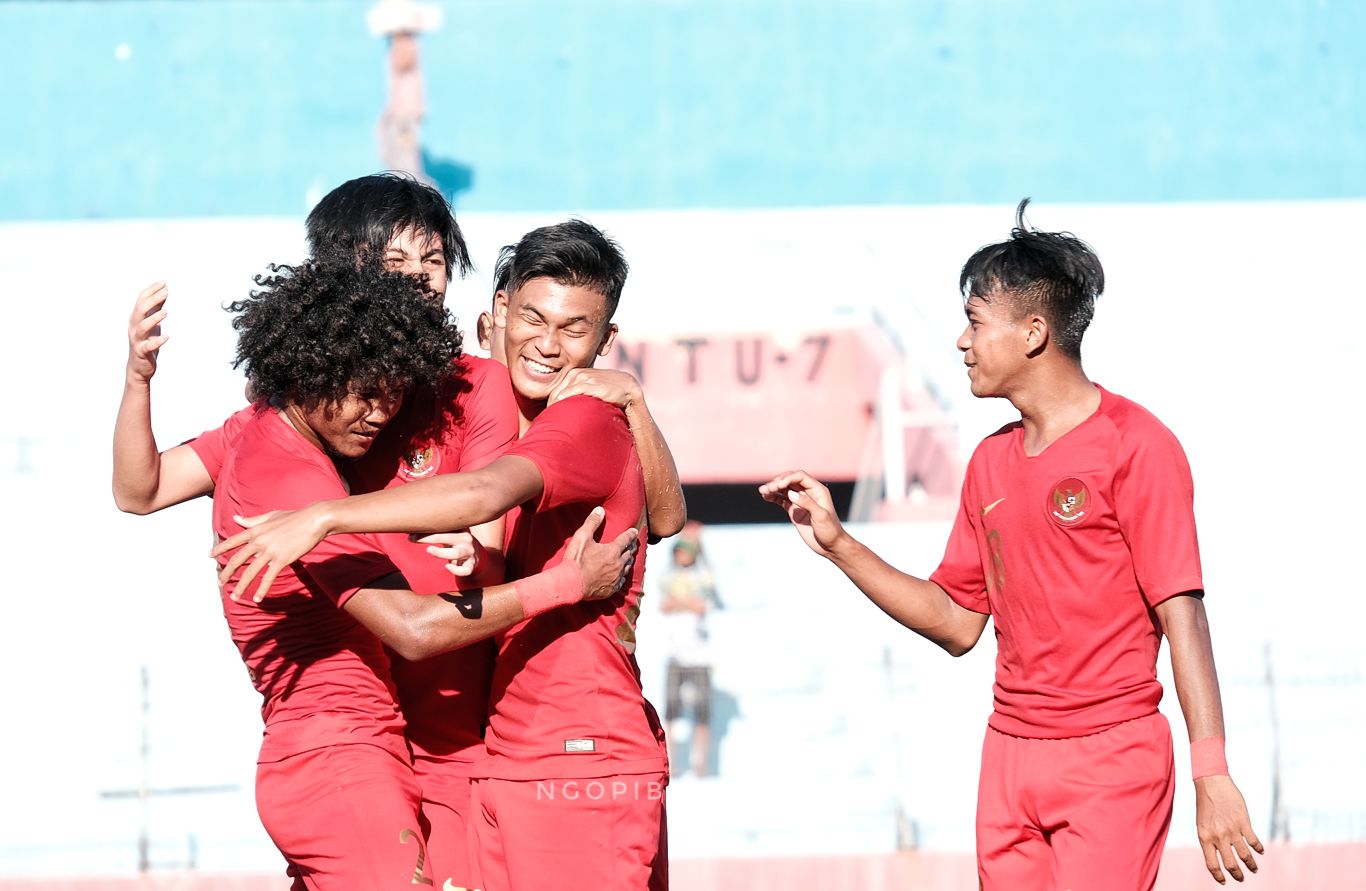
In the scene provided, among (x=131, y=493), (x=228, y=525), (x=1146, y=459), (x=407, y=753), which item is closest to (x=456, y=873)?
(x=407, y=753)

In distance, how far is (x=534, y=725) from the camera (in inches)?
127

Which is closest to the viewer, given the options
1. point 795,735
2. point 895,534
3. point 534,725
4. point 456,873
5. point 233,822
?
point 534,725

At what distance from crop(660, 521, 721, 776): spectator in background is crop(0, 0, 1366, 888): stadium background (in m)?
0.40

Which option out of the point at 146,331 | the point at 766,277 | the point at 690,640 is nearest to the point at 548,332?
the point at 146,331

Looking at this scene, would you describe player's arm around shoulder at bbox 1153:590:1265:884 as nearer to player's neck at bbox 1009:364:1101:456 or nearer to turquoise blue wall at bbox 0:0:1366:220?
player's neck at bbox 1009:364:1101:456

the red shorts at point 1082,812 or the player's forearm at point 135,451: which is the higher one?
the player's forearm at point 135,451

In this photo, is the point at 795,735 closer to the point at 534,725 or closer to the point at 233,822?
the point at 233,822

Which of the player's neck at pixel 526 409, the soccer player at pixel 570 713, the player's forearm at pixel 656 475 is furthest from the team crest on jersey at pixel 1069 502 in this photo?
the player's neck at pixel 526 409

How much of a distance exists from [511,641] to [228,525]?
0.65 m

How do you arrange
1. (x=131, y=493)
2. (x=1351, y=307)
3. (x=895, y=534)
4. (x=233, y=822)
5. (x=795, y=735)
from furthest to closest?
1. (x=1351, y=307)
2. (x=895, y=534)
3. (x=795, y=735)
4. (x=233, y=822)
5. (x=131, y=493)

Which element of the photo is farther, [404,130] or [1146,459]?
[404,130]

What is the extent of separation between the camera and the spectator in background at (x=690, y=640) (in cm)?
1067

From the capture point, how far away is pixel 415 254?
382 cm

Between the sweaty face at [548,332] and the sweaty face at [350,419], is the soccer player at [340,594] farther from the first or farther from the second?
the sweaty face at [548,332]
